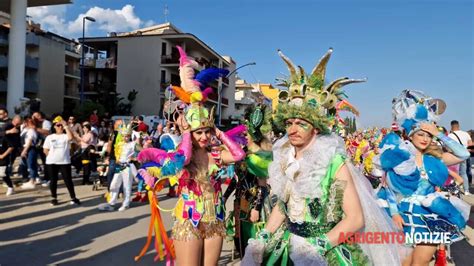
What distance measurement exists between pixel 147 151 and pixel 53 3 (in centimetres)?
2729

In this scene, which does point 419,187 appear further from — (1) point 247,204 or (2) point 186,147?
(2) point 186,147

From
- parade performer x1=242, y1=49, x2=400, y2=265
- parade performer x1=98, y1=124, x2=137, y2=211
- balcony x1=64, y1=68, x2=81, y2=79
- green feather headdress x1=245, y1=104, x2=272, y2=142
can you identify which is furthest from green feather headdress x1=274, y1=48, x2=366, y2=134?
balcony x1=64, y1=68, x2=81, y2=79

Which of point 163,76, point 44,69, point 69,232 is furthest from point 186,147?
point 44,69

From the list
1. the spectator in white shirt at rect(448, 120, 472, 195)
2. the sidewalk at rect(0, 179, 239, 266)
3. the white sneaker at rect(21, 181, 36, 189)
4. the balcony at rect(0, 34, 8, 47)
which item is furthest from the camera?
the balcony at rect(0, 34, 8, 47)

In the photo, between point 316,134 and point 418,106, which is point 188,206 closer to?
point 316,134

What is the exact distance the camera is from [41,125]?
11.6m

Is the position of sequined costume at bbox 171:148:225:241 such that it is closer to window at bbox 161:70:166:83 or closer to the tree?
the tree

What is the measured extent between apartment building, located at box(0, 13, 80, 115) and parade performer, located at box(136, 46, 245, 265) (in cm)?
3480

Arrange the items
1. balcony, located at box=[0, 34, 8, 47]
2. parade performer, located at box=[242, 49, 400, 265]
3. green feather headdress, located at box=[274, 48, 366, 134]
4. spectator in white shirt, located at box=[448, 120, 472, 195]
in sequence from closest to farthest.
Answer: parade performer, located at box=[242, 49, 400, 265] < green feather headdress, located at box=[274, 48, 366, 134] < spectator in white shirt, located at box=[448, 120, 472, 195] < balcony, located at box=[0, 34, 8, 47]

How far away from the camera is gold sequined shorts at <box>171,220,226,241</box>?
11.1 feet

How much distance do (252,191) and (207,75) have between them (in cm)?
146

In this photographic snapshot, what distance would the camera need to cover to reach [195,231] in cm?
340

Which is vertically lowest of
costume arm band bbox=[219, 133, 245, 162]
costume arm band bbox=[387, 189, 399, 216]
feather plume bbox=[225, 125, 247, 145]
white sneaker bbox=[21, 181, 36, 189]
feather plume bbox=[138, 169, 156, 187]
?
white sneaker bbox=[21, 181, 36, 189]

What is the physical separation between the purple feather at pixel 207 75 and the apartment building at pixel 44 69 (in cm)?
3465
